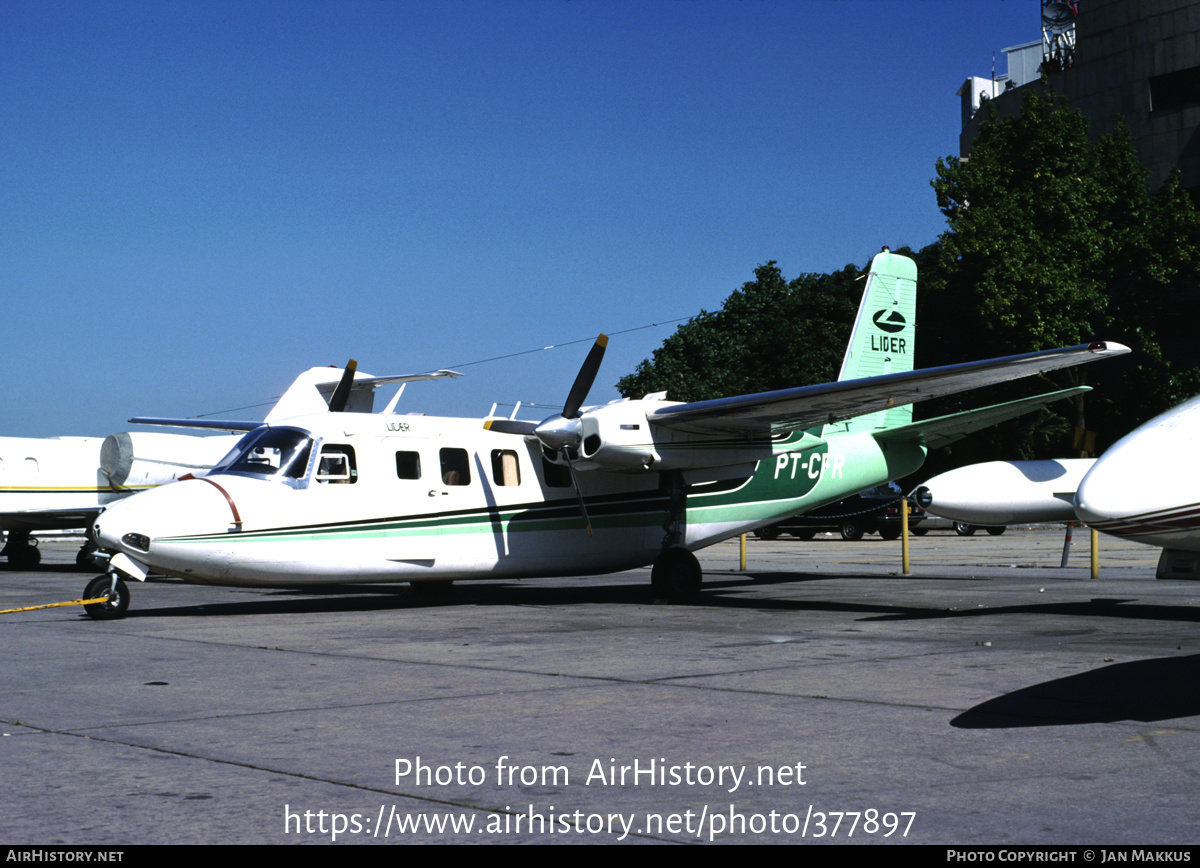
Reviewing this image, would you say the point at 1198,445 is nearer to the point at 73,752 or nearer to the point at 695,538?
the point at 73,752

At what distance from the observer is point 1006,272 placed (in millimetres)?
40531

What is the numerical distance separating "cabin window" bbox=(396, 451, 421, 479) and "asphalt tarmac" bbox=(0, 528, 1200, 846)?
2.13 m

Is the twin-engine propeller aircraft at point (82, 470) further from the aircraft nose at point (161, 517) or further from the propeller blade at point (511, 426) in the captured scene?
the aircraft nose at point (161, 517)

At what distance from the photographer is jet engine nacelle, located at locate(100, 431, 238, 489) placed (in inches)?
1122

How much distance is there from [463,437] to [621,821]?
36.2 feet

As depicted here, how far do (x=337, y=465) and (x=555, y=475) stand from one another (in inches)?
129

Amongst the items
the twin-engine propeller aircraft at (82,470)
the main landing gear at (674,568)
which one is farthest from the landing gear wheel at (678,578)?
the twin-engine propeller aircraft at (82,470)

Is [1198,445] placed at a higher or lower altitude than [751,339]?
lower

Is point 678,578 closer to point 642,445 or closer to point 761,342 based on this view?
point 642,445

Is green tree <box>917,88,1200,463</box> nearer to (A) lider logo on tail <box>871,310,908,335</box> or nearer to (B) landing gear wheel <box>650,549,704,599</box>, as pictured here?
(A) lider logo on tail <box>871,310,908,335</box>

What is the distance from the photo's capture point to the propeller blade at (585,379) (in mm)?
15148

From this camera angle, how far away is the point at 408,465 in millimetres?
14453

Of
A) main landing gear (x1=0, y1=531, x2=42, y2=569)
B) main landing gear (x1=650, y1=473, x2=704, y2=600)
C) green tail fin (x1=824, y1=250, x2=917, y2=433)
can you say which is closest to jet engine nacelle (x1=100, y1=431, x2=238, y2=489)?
main landing gear (x1=0, y1=531, x2=42, y2=569)
